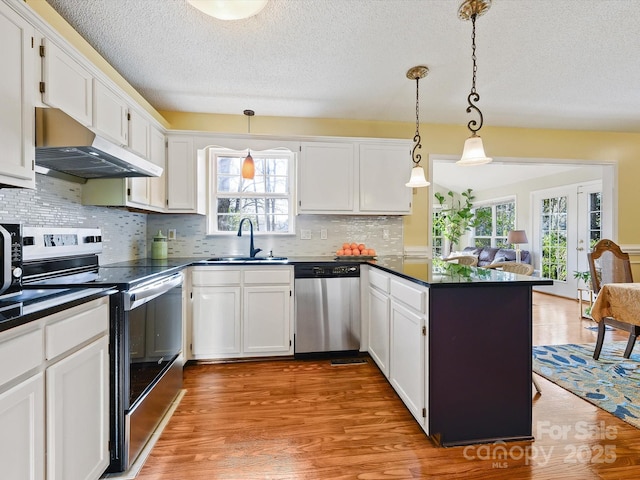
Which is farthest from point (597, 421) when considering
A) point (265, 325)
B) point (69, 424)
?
point (69, 424)

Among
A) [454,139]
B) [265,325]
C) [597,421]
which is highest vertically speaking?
[454,139]

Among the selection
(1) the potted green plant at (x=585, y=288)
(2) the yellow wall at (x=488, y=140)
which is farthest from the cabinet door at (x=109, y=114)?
(1) the potted green plant at (x=585, y=288)

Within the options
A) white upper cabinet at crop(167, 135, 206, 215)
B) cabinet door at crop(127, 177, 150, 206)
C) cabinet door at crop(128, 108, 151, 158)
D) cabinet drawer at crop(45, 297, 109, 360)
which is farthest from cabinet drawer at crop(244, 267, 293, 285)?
cabinet drawer at crop(45, 297, 109, 360)

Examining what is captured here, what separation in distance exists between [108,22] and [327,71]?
150 centimetres

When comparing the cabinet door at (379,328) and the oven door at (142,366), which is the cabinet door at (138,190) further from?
the cabinet door at (379,328)

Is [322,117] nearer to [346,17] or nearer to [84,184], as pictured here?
[346,17]

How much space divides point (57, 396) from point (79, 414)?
0.62ft

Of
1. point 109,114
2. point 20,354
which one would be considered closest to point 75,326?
point 20,354

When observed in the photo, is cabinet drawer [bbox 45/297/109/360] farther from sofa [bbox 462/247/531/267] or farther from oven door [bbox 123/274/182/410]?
sofa [bbox 462/247/531/267]

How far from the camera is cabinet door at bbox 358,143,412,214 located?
3.30 meters

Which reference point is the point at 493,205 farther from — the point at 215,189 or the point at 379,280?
the point at 215,189

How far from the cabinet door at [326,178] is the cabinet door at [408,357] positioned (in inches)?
54.2

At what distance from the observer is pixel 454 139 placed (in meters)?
3.76

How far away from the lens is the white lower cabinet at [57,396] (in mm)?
936
